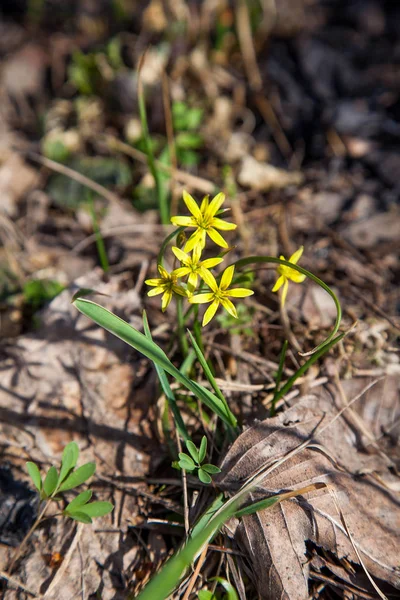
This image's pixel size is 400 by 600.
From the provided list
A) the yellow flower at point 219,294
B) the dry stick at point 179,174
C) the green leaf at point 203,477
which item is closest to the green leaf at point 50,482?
the green leaf at point 203,477

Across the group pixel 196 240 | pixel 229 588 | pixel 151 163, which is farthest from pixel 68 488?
Answer: pixel 151 163

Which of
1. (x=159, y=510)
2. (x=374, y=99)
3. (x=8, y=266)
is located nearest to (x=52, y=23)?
(x=8, y=266)

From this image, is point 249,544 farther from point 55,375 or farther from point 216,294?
point 55,375

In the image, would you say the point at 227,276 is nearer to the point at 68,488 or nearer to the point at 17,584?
the point at 68,488

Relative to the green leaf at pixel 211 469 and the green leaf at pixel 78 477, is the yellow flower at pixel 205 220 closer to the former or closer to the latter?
the green leaf at pixel 211 469

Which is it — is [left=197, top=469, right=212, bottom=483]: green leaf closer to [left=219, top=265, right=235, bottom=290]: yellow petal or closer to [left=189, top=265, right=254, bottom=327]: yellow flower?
[left=189, top=265, right=254, bottom=327]: yellow flower

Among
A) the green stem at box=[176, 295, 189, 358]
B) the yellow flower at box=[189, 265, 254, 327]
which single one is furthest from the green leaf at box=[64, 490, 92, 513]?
the yellow flower at box=[189, 265, 254, 327]

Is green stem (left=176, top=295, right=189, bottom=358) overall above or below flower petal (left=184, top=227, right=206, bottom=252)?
below
